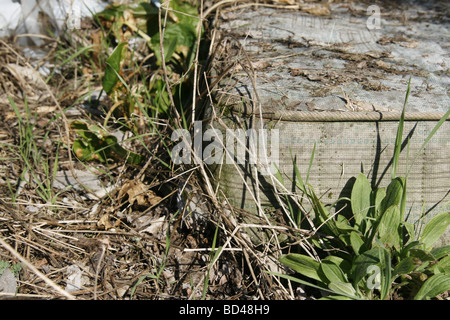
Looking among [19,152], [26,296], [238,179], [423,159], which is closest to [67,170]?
[19,152]

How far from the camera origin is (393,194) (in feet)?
4.35

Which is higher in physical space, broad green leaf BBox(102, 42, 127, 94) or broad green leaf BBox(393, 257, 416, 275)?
broad green leaf BBox(102, 42, 127, 94)

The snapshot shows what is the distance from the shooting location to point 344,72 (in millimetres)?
1609

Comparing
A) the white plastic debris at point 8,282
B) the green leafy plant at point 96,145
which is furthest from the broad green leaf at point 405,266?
the white plastic debris at point 8,282

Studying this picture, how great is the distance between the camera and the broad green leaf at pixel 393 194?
4.29 feet

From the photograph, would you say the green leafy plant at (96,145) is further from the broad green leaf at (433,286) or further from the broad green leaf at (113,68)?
the broad green leaf at (433,286)

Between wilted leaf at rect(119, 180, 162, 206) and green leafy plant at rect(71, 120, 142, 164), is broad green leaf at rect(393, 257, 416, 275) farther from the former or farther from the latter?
green leafy plant at rect(71, 120, 142, 164)

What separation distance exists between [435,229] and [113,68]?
1397mm

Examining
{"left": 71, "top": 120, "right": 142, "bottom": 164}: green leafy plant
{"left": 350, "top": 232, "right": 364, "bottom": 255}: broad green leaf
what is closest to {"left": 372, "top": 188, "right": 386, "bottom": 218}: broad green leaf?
{"left": 350, "top": 232, "right": 364, "bottom": 255}: broad green leaf

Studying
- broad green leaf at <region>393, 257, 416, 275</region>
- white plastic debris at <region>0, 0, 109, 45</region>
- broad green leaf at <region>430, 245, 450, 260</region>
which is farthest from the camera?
white plastic debris at <region>0, 0, 109, 45</region>

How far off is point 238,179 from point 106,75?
2.69 ft

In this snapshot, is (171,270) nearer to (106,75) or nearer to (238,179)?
(238,179)

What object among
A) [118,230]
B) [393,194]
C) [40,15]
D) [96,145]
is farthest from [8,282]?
[40,15]

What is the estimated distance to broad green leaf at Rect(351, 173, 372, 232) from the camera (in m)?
1.36
